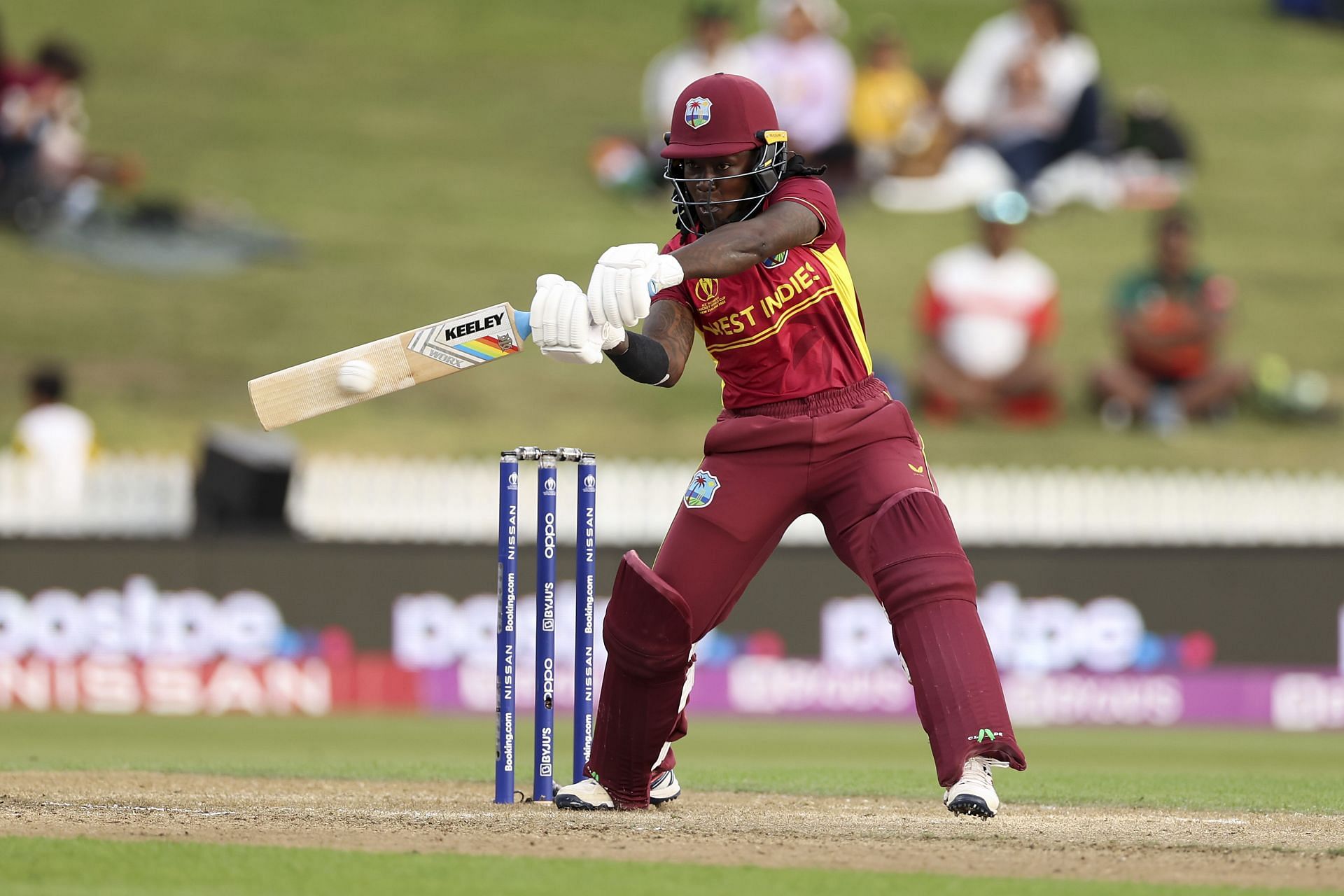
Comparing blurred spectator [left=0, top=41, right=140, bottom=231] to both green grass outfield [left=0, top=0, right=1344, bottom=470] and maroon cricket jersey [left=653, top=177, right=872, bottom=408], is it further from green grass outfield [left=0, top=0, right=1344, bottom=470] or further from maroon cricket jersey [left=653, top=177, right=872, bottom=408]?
maroon cricket jersey [left=653, top=177, right=872, bottom=408]

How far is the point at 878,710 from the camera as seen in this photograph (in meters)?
10.7

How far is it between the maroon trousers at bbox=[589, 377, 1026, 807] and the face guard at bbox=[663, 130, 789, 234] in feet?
1.70

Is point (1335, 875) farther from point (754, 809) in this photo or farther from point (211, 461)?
point (211, 461)

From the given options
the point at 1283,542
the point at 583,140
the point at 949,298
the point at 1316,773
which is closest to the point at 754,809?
the point at 1316,773

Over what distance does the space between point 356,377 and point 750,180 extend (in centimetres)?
111

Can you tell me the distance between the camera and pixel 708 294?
4.94 m

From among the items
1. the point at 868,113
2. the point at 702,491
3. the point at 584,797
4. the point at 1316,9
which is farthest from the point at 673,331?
the point at 1316,9

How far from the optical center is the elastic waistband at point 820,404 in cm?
499

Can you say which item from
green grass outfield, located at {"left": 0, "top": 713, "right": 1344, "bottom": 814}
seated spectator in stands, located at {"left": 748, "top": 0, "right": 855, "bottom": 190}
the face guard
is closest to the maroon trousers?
the face guard

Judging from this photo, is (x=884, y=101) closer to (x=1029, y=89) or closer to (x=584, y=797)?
(x=1029, y=89)

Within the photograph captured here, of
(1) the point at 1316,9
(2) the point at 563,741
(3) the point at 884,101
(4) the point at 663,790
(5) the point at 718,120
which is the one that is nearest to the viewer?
(5) the point at 718,120

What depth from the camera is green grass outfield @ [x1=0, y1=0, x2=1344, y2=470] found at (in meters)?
16.7

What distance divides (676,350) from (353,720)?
19.2 feet

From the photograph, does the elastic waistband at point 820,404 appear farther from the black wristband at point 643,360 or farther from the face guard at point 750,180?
the face guard at point 750,180
